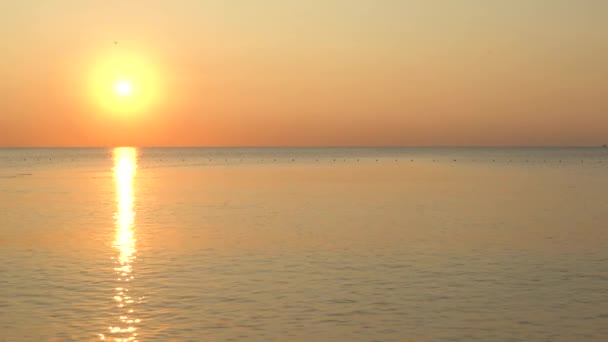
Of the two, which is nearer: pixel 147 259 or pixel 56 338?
pixel 56 338

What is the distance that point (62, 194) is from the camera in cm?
6241

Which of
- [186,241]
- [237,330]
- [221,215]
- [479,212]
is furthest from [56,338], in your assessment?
[479,212]

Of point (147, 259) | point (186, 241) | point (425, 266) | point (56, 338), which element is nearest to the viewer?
point (56, 338)

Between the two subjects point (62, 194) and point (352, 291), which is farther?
point (62, 194)

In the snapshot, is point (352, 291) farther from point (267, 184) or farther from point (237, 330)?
point (267, 184)

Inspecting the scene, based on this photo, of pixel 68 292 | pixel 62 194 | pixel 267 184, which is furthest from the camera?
pixel 267 184

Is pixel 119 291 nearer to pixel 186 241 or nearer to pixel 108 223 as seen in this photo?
pixel 186 241

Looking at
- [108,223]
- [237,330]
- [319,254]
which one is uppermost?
[108,223]

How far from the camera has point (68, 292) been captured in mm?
21297

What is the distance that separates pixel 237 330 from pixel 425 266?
9778mm

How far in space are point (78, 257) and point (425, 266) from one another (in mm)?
12329

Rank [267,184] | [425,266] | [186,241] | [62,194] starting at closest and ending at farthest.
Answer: [425,266] → [186,241] → [62,194] → [267,184]

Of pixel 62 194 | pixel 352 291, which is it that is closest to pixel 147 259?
pixel 352 291

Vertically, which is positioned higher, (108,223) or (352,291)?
(108,223)
